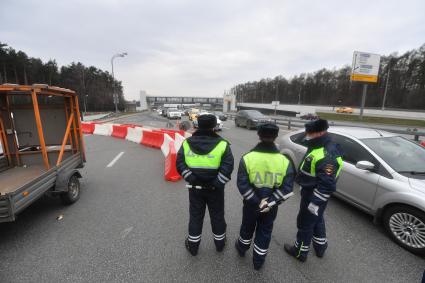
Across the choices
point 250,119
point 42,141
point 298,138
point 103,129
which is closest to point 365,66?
point 250,119

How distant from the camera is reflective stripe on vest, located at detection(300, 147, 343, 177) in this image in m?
2.39

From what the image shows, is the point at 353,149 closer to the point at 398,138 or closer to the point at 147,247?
the point at 398,138

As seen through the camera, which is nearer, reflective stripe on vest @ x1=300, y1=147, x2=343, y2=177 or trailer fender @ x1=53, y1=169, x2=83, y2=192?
reflective stripe on vest @ x1=300, y1=147, x2=343, y2=177

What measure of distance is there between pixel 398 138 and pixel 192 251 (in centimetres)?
436

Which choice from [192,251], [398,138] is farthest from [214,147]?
[398,138]

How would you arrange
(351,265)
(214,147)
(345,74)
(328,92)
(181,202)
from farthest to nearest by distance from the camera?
1. (328,92)
2. (345,74)
3. (181,202)
4. (351,265)
5. (214,147)

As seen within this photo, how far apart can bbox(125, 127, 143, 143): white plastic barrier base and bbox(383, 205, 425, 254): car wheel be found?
34.2 feet

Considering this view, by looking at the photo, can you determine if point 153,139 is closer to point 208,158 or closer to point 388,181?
point 208,158

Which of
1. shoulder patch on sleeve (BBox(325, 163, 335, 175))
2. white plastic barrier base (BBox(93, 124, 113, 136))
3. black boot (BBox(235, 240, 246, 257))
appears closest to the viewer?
shoulder patch on sleeve (BBox(325, 163, 335, 175))

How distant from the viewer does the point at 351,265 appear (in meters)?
2.60

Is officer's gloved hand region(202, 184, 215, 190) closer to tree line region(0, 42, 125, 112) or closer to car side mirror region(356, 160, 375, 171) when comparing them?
car side mirror region(356, 160, 375, 171)

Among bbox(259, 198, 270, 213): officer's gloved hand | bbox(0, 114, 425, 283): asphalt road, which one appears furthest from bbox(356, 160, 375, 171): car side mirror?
bbox(259, 198, 270, 213): officer's gloved hand

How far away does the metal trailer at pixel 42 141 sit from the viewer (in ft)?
12.5

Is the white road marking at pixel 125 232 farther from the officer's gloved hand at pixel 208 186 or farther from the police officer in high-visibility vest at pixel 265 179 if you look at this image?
the police officer in high-visibility vest at pixel 265 179
